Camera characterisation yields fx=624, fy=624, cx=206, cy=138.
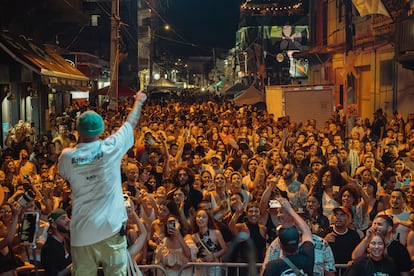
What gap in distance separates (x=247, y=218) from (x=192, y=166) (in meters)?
3.74

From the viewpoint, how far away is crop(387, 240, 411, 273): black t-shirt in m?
6.15

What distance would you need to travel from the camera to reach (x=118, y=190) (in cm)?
452

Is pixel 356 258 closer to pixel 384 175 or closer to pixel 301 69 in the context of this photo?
pixel 384 175

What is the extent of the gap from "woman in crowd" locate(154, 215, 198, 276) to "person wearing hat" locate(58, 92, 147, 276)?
7.05 ft

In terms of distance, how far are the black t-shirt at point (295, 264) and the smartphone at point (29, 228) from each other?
2.94 m

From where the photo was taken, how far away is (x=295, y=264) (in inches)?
190

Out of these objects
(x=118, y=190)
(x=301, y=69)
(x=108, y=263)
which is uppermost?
(x=301, y=69)

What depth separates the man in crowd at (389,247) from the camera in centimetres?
605

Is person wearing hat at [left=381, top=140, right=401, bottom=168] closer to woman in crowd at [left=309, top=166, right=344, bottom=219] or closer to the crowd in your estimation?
the crowd

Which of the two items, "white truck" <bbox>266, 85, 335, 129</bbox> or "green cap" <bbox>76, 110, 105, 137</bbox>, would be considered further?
"white truck" <bbox>266, 85, 335, 129</bbox>

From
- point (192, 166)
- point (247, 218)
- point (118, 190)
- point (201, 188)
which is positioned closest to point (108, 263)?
point (118, 190)

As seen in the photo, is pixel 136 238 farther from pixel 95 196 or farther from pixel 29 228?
pixel 95 196

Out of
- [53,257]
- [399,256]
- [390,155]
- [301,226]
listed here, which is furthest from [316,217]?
[390,155]

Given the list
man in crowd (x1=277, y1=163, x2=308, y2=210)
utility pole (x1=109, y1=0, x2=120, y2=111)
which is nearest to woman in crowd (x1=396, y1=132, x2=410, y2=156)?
man in crowd (x1=277, y1=163, x2=308, y2=210)
